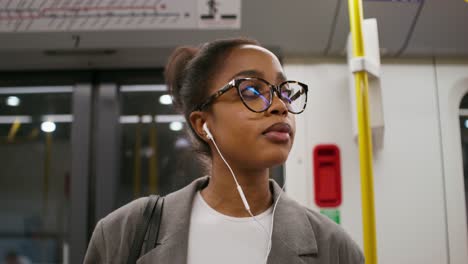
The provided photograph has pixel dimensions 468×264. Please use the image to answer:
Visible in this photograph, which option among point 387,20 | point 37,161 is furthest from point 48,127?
point 387,20

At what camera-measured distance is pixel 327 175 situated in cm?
191

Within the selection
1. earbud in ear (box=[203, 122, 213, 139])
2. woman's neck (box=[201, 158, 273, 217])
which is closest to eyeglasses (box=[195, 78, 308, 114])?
earbud in ear (box=[203, 122, 213, 139])

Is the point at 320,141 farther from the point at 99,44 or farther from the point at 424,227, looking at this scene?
the point at 99,44

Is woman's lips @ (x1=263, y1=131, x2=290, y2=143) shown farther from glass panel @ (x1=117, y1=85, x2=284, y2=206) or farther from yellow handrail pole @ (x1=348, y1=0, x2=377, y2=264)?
glass panel @ (x1=117, y1=85, x2=284, y2=206)

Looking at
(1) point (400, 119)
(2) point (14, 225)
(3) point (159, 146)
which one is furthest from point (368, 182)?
(2) point (14, 225)

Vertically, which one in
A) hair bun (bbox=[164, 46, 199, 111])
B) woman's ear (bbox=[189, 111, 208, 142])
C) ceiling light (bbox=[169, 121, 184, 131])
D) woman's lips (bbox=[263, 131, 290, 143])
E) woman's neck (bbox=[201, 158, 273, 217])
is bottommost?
woman's neck (bbox=[201, 158, 273, 217])

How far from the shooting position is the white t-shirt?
120 centimetres

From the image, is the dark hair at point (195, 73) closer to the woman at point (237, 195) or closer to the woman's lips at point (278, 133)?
the woman at point (237, 195)

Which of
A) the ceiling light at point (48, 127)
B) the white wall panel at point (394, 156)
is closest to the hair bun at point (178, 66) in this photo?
the white wall panel at point (394, 156)

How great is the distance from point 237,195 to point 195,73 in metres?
0.44

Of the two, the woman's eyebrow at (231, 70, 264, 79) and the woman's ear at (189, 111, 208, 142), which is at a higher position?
the woman's eyebrow at (231, 70, 264, 79)

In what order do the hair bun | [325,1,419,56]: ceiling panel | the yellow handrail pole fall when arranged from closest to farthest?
the yellow handrail pole < the hair bun < [325,1,419,56]: ceiling panel

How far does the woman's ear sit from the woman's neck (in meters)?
0.11

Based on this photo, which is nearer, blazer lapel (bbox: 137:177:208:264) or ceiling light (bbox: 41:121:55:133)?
blazer lapel (bbox: 137:177:208:264)
